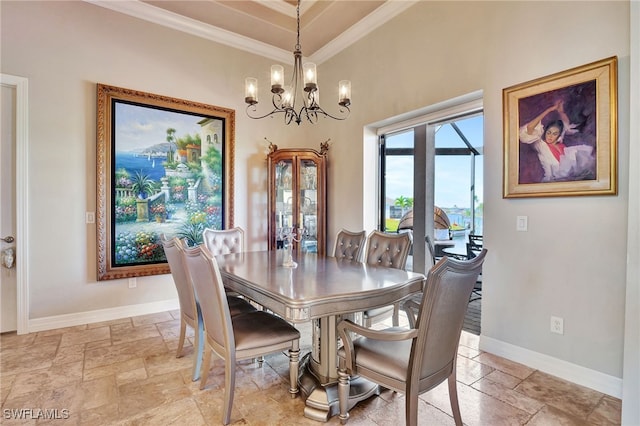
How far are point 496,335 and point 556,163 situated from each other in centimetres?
148

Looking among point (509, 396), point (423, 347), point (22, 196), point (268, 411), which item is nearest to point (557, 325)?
point (509, 396)

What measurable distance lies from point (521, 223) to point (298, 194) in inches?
104

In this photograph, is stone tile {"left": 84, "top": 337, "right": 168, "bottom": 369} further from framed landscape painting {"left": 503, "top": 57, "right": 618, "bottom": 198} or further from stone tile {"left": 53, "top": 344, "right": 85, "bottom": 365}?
framed landscape painting {"left": 503, "top": 57, "right": 618, "bottom": 198}

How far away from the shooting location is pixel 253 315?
87.2 inches

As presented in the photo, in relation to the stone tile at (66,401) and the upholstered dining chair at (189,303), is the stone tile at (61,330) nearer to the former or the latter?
the stone tile at (66,401)

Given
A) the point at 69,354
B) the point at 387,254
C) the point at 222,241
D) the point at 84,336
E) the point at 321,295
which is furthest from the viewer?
the point at 222,241

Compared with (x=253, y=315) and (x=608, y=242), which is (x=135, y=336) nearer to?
(x=253, y=315)

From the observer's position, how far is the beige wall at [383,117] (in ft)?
7.13

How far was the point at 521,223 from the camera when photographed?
254cm

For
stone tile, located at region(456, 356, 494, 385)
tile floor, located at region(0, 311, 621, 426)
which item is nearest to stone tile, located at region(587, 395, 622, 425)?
tile floor, located at region(0, 311, 621, 426)

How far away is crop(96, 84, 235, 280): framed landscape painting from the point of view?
341 centimetres

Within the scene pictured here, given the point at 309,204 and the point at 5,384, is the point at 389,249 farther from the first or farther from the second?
the point at 5,384

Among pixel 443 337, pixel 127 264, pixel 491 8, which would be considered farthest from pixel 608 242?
pixel 127 264

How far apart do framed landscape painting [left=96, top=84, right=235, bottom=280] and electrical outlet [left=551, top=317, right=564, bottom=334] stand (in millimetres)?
3552
